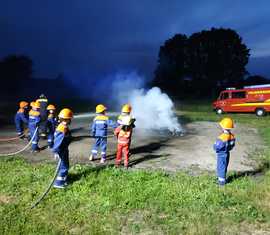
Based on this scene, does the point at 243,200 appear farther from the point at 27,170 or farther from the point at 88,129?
the point at 88,129

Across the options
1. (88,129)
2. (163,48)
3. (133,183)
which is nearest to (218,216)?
(133,183)

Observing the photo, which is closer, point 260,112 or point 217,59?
point 260,112

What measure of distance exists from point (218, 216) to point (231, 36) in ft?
230

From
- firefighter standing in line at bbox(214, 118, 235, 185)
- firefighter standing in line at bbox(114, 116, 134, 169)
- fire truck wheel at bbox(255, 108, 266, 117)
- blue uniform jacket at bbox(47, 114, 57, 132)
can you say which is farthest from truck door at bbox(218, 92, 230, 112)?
firefighter standing in line at bbox(214, 118, 235, 185)

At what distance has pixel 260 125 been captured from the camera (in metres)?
28.7

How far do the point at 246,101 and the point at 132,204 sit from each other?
29252 mm

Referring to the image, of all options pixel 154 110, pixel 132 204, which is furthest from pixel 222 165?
pixel 154 110

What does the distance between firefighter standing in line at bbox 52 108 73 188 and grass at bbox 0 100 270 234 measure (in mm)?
325

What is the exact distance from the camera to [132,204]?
10078 mm

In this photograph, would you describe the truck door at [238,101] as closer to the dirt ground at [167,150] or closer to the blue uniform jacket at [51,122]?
the dirt ground at [167,150]

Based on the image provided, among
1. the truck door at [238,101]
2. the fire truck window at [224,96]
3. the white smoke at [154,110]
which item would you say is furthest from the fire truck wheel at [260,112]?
the white smoke at [154,110]

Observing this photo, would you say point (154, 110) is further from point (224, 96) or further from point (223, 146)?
point (224, 96)

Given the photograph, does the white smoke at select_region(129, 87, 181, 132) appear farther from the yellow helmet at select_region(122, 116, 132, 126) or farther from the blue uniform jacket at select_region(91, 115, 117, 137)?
the yellow helmet at select_region(122, 116, 132, 126)

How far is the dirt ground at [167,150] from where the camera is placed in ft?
48.2
